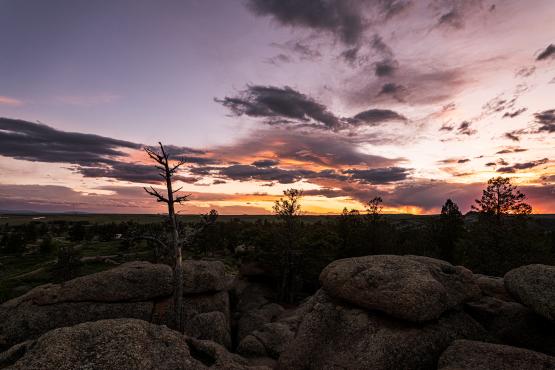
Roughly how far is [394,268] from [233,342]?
59.2 ft

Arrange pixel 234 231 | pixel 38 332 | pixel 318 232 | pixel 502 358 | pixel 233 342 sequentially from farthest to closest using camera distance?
pixel 234 231 < pixel 318 232 < pixel 233 342 < pixel 38 332 < pixel 502 358

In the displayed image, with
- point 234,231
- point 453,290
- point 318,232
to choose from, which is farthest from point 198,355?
point 234,231

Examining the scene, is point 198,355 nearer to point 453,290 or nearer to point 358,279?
point 358,279

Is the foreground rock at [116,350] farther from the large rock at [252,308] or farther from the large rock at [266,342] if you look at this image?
the large rock at [252,308]

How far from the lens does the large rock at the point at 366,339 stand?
14375 millimetres

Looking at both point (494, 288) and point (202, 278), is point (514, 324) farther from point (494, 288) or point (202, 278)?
point (202, 278)

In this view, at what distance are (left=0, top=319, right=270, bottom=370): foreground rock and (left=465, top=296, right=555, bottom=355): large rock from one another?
12432mm

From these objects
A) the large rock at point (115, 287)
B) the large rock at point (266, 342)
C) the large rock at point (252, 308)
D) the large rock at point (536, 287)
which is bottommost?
the large rock at point (252, 308)

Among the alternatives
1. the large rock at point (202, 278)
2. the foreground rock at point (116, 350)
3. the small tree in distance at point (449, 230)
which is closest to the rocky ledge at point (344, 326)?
the foreground rock at point (116, 350)


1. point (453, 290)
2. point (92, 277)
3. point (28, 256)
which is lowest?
point (28, 256)

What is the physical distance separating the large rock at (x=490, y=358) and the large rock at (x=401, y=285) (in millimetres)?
1890

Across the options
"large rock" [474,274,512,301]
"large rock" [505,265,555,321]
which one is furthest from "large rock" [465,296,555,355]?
"large rock" [505,265,555,321]

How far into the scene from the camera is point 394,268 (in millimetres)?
17375

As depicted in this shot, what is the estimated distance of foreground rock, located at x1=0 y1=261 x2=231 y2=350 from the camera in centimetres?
2273
